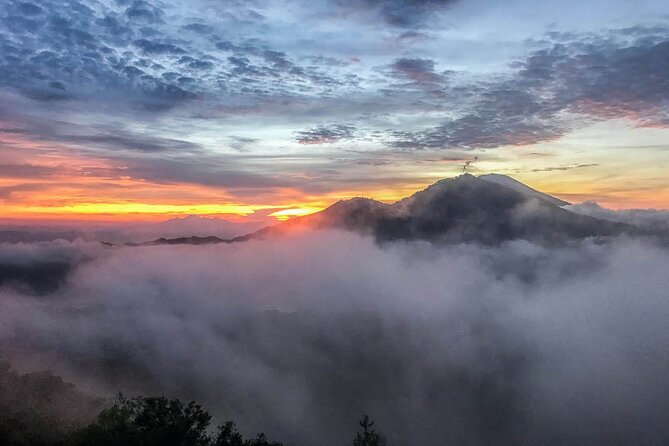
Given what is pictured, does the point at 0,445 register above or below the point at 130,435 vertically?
below

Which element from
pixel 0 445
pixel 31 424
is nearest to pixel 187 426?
pixel 0 445

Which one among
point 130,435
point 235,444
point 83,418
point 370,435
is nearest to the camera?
point 130,435

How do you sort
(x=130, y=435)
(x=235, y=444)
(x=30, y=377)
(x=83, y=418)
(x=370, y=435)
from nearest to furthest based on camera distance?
(x=130, y=435) → (x=235, y=444) → (x=370, y=435) → (x=83, y=418) → (x=30, y=377)

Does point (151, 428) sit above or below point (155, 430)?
below

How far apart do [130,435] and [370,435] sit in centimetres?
3225

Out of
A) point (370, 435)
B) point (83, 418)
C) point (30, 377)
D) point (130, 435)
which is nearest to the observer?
point (130, 435)

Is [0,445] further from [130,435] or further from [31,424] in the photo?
[130,435]

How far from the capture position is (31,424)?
240 ft

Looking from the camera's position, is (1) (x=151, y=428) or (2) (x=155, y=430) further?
(1) (x=151, y=428)

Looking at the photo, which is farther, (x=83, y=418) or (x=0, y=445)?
(x=83, y=418)

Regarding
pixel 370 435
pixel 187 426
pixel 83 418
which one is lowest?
pixel 83 418

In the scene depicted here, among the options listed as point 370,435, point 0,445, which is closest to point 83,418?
point 0,445

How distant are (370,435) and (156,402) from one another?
2931 cm

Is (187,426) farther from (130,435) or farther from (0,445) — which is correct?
(0,445)
